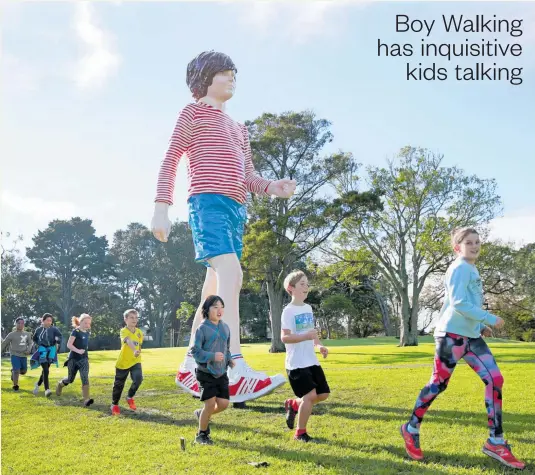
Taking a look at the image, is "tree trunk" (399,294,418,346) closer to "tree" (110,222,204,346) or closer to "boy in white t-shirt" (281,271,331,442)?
"boy in white t-shirt" (281,271,331,442)

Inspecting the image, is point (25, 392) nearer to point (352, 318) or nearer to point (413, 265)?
point (413, 265)

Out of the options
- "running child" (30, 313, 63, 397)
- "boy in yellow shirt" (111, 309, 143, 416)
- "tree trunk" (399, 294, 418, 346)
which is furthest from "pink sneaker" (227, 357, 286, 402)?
"tree trunk" (399, 294, 418, 346)

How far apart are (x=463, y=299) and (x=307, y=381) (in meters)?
1.59

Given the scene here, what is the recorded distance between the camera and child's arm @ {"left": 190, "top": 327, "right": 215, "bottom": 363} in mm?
4852

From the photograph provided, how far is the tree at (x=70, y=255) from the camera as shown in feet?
150

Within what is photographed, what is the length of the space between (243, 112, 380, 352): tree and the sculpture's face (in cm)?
1313

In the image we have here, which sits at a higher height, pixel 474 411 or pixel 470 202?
pixel 470 202

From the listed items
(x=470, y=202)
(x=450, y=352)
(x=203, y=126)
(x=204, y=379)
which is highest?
(x=470, y=202)

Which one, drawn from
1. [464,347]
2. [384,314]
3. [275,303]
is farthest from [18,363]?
[384,314]

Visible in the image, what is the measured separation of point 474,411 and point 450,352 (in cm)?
228

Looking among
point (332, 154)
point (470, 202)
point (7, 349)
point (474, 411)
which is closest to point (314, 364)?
point (474, 411)

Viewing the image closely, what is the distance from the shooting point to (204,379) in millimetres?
4914

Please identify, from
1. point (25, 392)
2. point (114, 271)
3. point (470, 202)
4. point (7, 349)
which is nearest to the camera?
point (25, 392)

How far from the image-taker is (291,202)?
2270 cm
